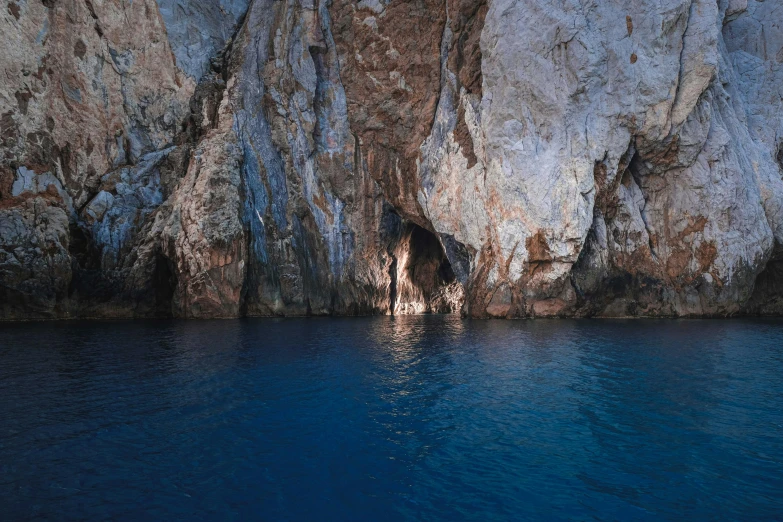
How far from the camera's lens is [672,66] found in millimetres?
30719

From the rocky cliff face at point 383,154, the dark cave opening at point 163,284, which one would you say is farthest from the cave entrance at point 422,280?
the dark cave opening at point 163,284

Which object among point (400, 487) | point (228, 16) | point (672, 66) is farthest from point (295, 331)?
point (228, 16)

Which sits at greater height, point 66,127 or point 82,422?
point 66,127

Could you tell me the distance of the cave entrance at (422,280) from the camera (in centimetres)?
4859

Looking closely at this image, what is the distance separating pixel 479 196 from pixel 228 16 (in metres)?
32.2

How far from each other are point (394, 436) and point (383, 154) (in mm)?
33985

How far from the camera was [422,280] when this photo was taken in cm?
5359

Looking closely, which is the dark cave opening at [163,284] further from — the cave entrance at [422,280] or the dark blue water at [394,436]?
the dark blue water at [394,436]

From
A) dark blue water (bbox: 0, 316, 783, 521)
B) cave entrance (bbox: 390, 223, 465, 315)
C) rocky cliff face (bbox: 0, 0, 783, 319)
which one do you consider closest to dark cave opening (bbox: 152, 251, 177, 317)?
rocky cliff face (bbox: 0, 0, 783, 319)

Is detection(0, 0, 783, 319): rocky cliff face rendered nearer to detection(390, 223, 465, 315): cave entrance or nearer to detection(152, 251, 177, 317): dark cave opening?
detection(152, 251, 177, 317): dark cave opening

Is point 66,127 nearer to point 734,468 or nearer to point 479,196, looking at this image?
point 479,196

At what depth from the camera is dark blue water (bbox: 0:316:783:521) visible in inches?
236

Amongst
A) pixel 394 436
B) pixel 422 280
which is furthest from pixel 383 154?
pixel 394 436

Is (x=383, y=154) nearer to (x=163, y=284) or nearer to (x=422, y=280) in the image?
(x=422, y=280)
